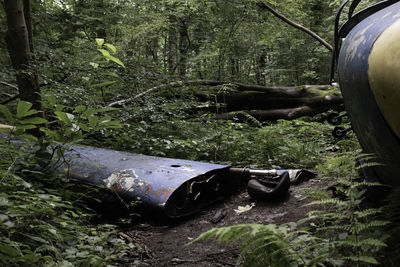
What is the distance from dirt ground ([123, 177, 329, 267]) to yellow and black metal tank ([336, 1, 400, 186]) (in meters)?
0.58

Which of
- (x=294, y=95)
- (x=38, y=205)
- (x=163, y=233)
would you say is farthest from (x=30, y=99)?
(x=294, y=95)

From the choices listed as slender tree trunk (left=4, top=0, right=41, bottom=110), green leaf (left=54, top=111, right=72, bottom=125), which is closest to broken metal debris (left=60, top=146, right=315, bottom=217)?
green leaf (left=54, top=111, right=72, bottom=125)

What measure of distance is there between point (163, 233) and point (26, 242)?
126 cm

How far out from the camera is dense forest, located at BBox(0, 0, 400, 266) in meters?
1.44

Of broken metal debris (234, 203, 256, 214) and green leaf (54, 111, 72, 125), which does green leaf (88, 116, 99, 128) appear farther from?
broken metal debris (234, 203, 256, 214)

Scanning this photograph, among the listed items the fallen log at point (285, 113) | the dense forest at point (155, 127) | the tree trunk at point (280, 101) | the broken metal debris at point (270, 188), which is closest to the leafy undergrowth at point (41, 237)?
Answer: the dense forest at point (155, 127)

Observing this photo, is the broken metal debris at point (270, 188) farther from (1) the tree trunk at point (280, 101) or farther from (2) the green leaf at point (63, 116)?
(1) the tree trunk at point (280, 101)

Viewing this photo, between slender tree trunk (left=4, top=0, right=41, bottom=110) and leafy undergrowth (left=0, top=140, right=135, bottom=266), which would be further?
slender tree trunk (left=4, top=0, right=41, bottom=110)

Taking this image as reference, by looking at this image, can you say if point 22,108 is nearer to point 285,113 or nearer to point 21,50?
point 21,50

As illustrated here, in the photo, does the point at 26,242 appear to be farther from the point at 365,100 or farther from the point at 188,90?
the point at 188,90

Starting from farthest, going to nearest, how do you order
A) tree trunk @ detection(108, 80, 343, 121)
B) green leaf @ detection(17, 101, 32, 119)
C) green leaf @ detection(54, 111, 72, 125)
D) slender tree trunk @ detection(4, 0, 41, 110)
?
tree trunk @ detection(108, 80, 343, 121)
slender tree trunk @ detection(4, 0, 41, 110)
green leaf @ detection(54, 111, 72, 125)
green leaf @ detection(17, 101, 32, 119)

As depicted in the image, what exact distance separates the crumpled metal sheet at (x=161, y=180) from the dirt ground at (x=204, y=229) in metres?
0.14

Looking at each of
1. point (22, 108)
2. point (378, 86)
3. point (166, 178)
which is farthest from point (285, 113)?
point (22, 108)

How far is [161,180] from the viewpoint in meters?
2.91
